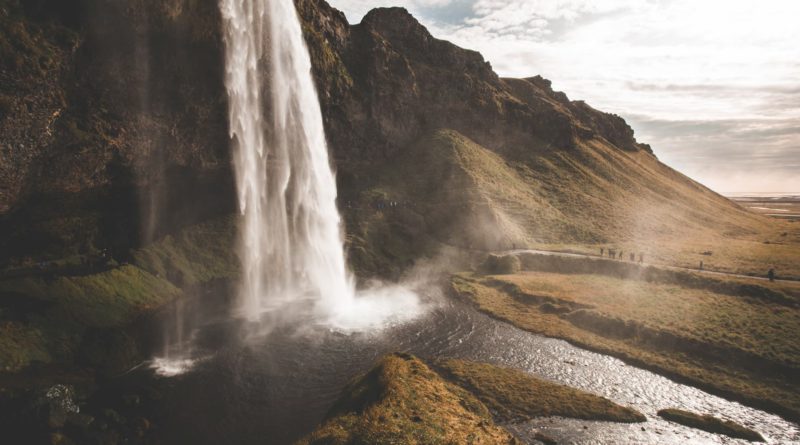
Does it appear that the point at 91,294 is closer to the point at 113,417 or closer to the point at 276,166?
the point at 113,417

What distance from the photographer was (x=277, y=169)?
188 feet

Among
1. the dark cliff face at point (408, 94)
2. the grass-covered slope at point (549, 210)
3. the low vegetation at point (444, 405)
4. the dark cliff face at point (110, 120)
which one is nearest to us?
the low vegetation at point (444, 405)

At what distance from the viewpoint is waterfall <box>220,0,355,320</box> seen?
168 feet

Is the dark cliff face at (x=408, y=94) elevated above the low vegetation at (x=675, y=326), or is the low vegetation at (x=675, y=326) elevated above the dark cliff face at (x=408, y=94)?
the dark cliff face at (x=408, y=94)

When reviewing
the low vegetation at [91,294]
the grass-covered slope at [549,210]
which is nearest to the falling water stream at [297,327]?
the low vegetation at [91,294]

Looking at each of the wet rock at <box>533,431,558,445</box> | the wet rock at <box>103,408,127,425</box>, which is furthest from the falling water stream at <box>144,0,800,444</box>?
the wet rock at <box>103,408,127,425</box>

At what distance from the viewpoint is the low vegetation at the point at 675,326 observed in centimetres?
2964

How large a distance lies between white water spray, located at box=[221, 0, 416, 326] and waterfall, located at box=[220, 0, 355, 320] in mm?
125

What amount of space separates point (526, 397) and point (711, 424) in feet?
34.9

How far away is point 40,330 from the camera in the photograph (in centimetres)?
2991

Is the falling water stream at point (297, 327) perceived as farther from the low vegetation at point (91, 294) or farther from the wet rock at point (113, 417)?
the low vegetation at point (91, 294)

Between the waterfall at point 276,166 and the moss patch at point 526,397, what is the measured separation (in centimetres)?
2168

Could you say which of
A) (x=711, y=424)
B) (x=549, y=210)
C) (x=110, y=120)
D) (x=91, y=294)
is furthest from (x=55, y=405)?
(x=549, y=210)

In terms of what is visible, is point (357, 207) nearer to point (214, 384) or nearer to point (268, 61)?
point (268, 61)
